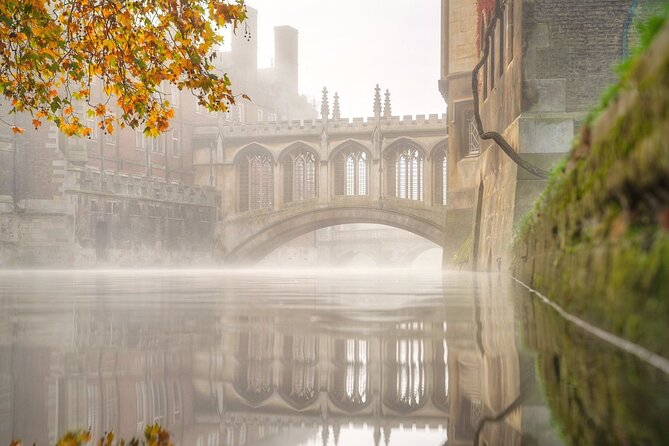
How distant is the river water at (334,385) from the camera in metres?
1.37

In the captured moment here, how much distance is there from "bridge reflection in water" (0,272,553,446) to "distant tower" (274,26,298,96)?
53.3m

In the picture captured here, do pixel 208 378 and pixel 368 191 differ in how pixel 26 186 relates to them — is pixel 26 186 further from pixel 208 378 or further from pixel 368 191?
pixel 208 378

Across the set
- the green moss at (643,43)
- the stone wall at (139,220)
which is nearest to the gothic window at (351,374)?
the green moss at (643,43)

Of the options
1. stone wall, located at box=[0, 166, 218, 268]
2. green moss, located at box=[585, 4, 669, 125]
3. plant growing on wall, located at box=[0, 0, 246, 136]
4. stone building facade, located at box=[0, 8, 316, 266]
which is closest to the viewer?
green moss, located at box=[585, 4, 669, 125]

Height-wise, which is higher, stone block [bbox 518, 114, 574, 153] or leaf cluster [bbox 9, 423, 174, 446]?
stone block [bbox 518, 114, 574, 153]

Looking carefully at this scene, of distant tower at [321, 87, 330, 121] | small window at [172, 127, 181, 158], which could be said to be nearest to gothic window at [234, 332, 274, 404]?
distant tower at [321, 87, 330, 121]

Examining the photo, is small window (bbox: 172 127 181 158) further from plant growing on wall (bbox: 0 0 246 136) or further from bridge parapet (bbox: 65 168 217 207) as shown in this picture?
plant growing on wall (bbox: 0 0 246 136)

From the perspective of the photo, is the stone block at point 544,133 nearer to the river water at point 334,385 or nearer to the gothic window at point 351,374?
the river water at point 334,385

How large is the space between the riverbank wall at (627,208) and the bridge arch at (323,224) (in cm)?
3031

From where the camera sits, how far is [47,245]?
1085 inches

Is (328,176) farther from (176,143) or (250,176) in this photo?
(176,143)

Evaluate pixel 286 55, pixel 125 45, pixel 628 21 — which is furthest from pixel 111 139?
pixel 125 45

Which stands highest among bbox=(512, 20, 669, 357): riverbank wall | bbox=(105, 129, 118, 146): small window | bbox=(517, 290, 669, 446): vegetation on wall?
bbox=(105, 129, 118, 146): small window

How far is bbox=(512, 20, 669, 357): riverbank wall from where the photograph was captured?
161cm
